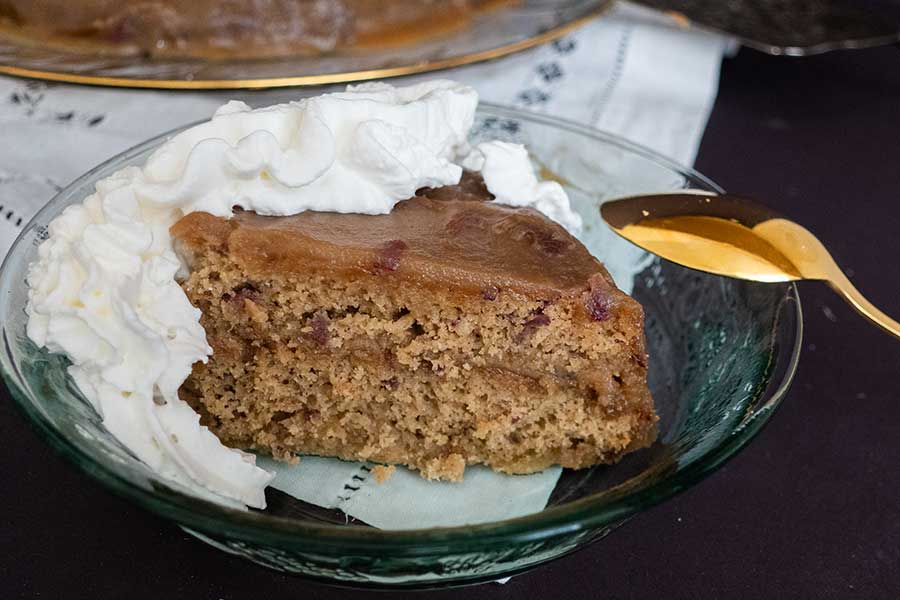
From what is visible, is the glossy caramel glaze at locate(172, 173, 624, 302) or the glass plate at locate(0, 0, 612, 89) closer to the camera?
the glossy caramel glaze at locate(172, 173, 624, 302)

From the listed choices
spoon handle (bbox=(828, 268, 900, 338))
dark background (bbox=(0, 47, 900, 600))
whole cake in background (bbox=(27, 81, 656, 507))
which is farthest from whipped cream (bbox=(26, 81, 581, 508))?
spoon handle (bbox=(828, 268, 900, 338))

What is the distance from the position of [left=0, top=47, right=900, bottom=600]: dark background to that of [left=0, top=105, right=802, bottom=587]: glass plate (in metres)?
0.06

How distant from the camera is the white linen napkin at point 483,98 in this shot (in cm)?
132

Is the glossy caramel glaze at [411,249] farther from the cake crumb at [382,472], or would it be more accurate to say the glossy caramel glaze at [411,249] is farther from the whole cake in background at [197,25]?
the whole cake in background at [197,25]

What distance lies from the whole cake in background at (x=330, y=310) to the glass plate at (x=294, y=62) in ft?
1.55

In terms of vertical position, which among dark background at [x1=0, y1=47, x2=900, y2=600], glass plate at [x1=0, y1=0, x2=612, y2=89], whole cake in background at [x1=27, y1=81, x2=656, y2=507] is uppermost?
glass plate at [x1=0, y1=0, x2=612, y2=89]

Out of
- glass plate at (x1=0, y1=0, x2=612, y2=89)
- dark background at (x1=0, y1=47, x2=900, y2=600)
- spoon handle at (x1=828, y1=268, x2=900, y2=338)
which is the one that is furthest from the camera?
glass plate at (x1=0, y1=0, x2=612, y2=89)

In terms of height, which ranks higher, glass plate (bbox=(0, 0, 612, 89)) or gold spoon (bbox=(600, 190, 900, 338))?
glass plate (bbox=(0, 0, 612, 89))

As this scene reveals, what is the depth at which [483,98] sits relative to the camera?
7.70 ft

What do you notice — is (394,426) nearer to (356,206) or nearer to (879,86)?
(356,206)

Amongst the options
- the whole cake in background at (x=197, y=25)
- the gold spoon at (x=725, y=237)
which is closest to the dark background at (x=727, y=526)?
the gold spoon at (x=725, y=237)

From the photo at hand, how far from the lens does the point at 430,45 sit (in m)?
2.19

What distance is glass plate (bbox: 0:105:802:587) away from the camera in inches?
37.7

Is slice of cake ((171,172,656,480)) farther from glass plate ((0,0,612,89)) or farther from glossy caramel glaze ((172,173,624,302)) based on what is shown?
glass plate ((0,0,612,89))
